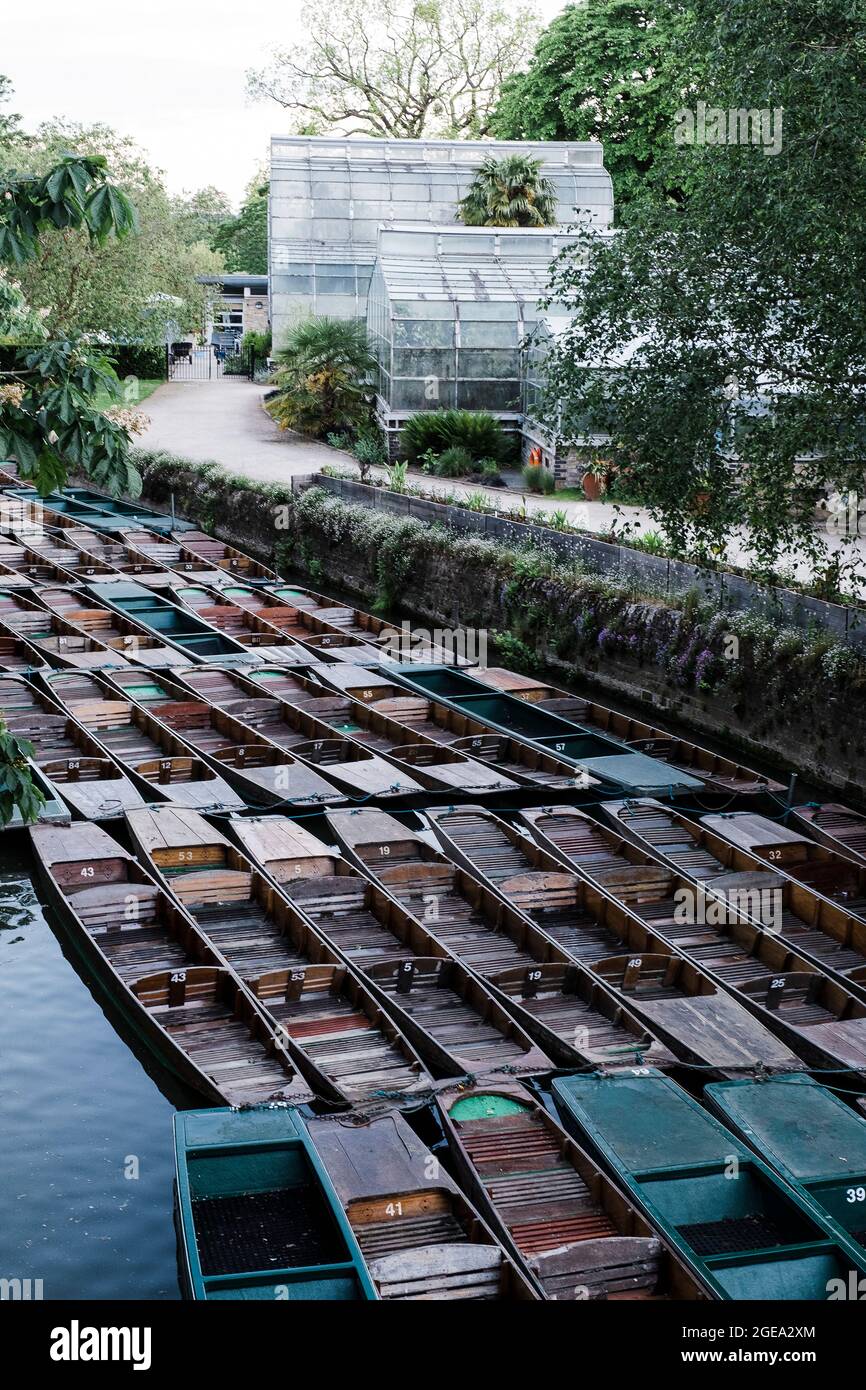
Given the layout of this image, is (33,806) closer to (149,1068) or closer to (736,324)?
(149,1068)

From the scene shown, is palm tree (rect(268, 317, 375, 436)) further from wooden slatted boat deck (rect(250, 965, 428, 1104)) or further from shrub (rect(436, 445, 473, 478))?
wooden slatted boat deck (rect(250, 965, 428, 1104))

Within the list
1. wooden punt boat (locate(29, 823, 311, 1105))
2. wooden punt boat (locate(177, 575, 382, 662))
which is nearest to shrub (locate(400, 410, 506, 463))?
wooden punt boat (locate(177, 575, 382, 662))

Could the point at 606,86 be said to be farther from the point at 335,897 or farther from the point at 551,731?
the point at 335,897

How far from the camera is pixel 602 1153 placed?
29.2 ft

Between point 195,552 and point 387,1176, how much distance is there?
2128 centimetres

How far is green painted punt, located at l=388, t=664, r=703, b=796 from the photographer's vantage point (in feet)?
53.1

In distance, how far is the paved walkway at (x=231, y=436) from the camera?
34375mm

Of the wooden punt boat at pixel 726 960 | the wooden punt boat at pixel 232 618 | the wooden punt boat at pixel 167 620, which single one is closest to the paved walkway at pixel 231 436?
the wooden punt boat at pixel 232 618

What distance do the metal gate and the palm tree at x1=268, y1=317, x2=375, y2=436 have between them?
60.3 ft

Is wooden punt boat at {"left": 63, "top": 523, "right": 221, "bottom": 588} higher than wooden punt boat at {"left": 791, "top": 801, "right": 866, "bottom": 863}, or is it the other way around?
wooden punt boat at {"left": 63, "top": 523, "right": 221, "bottom": 588}

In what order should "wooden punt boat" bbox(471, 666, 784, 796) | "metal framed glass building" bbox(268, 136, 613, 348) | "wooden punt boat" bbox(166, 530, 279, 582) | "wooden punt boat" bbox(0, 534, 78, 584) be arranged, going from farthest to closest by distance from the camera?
1. "metal framed glass building" bbox(268, 136, 613, 348)
2. "wooden punt boat" bbox(166, 530, 279, 582)
3. "wooden punt boat" bbox(0, 534, 78, 584)
4. "wooden punt boat" bbox(471, 666, 784, 796)

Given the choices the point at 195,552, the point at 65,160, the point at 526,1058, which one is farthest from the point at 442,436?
the point at 65,160

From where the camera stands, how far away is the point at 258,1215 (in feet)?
27.8

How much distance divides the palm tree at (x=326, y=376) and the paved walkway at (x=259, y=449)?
89cm
